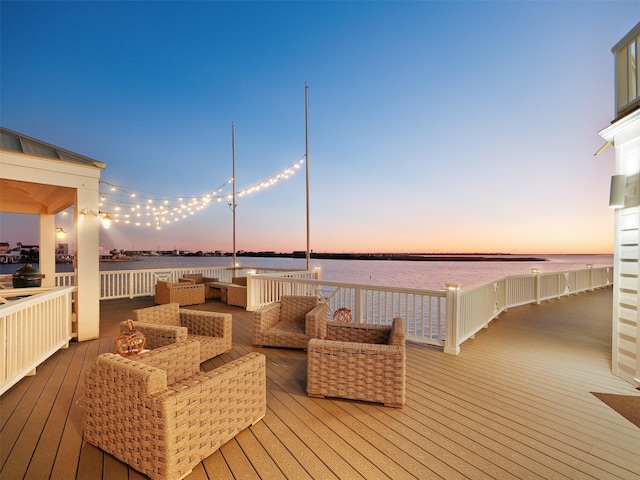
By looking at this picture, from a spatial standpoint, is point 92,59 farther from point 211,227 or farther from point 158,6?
point 211,227

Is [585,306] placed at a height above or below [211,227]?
below

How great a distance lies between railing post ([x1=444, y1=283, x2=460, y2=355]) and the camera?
3.51m

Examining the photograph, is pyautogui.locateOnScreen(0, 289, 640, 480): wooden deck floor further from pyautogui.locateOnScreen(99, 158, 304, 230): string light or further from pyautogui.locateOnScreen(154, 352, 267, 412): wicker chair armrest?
pyautogui.locateOnScreen(99, 158, 304, 230): string light

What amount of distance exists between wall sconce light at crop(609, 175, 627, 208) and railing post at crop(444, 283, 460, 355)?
1763 millimetres

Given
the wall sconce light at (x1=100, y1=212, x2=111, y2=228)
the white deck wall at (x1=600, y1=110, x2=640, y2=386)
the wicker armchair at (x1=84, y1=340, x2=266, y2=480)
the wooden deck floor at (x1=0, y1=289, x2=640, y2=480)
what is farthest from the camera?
the wall sconce light at (x1=100, y1=212, x2=111, y2=228)

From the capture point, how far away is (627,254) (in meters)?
2.85

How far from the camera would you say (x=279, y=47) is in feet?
30.4

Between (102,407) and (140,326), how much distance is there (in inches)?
53.1

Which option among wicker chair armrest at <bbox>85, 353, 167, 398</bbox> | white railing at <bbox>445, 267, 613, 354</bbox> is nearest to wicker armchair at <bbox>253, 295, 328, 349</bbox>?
white railing at <bbox>445, 267, 613, 354</bbox>

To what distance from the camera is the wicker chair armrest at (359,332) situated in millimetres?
2980

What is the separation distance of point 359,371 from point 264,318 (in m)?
1.78

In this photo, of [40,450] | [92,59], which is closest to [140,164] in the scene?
[92,59]

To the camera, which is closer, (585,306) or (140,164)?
(585,306)

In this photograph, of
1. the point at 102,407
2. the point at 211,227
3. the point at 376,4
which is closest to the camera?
the point at 102,407
